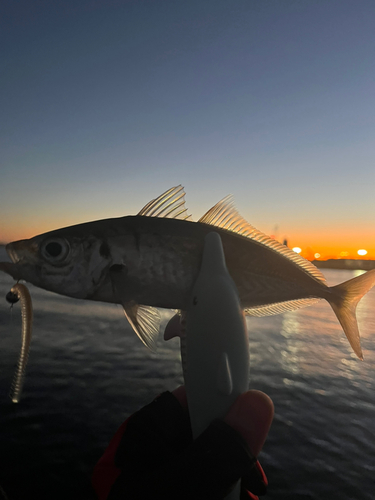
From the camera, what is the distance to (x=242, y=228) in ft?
7.16

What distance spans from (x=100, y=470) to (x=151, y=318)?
44.5 inches


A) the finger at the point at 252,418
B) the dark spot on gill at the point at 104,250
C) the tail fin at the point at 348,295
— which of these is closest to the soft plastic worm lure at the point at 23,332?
the dark spot on gill at the point at 104,250

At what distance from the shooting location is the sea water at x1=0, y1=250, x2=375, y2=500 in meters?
5.57

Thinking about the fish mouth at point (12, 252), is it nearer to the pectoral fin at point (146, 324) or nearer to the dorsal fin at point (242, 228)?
the pectoral fin at point (146, 324)

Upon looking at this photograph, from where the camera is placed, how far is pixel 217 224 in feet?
6.87

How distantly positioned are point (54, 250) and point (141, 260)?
539 millimetres

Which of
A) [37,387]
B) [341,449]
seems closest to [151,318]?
[341,449]

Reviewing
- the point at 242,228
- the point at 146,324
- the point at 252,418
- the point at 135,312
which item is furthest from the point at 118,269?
the point at 252,418

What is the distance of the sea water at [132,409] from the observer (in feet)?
18.3

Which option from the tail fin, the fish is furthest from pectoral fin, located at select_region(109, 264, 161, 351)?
the tail fin

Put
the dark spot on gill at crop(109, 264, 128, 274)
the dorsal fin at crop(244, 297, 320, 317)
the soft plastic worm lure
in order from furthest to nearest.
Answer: the dorsal fin at crop(244, 297, 320, 317)
the dark spot on gill at crop(109, 264, 128, 274)
the soft plastic worm lure

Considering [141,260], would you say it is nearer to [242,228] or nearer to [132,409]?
[242,228]

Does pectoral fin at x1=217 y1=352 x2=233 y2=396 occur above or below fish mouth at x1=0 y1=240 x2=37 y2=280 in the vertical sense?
below

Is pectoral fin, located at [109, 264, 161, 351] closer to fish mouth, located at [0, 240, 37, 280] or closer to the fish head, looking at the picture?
the fish head
